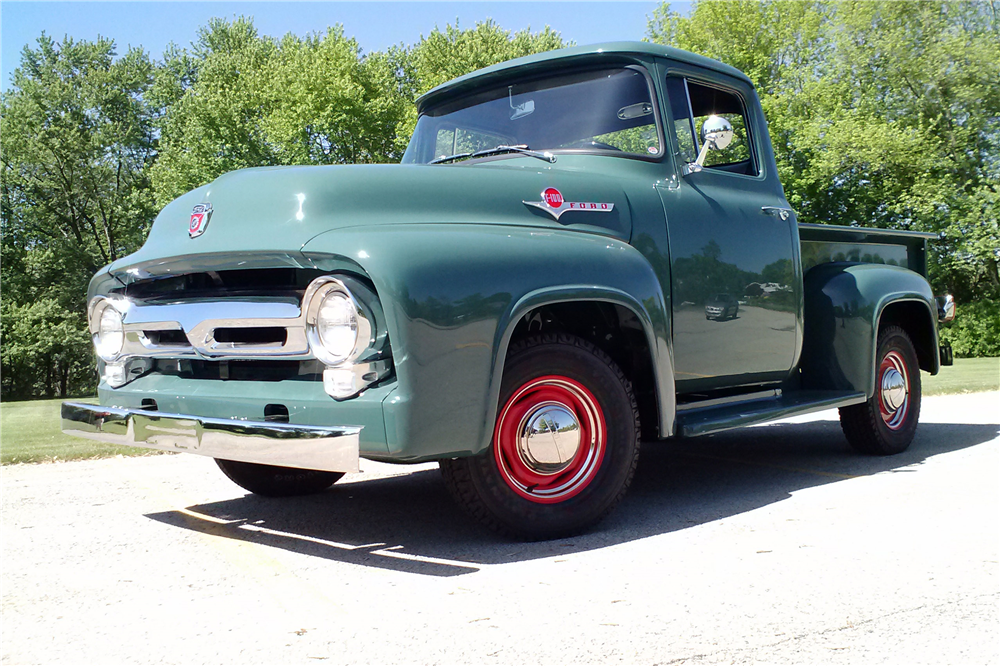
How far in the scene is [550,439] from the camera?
3.62 meters

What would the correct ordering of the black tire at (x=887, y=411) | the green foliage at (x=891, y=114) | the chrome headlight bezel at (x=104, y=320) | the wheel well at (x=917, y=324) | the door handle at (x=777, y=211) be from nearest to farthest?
the chrome headlight bezel at (x=104, y=320) < the door handle at (x=777, y=211) < the black tire at (x=887, y=411) < the wheel well at (x=917, y=324) < the green foliage at (x=891, y=114)

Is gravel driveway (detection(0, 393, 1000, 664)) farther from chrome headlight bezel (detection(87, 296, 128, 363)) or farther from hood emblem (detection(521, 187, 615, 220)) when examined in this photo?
hood emblem (detection(521, 187, 615, 220))

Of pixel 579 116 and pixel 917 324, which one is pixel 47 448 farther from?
pixel 917 324

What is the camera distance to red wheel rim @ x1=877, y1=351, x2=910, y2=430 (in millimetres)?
5930

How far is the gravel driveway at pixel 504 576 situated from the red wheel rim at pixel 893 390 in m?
0.71

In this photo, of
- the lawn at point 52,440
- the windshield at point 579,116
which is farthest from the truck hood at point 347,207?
the lawn at point 52,440

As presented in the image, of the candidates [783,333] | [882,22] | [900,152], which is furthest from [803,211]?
[783,333]

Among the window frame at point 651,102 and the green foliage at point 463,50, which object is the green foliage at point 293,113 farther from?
the window frame at point 651,102

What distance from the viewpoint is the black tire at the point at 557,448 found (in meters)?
3.51

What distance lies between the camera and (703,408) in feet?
15.1

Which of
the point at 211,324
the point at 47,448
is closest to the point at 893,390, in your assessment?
the point at 211,324

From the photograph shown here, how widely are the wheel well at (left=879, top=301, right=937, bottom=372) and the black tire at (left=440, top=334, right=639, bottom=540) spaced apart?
10.2 ft

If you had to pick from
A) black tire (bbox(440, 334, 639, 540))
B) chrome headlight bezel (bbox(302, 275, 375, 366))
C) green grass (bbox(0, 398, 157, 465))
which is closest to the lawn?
green grass (bbox(0, 398, 157, 465))

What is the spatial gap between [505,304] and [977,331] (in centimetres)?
3316
